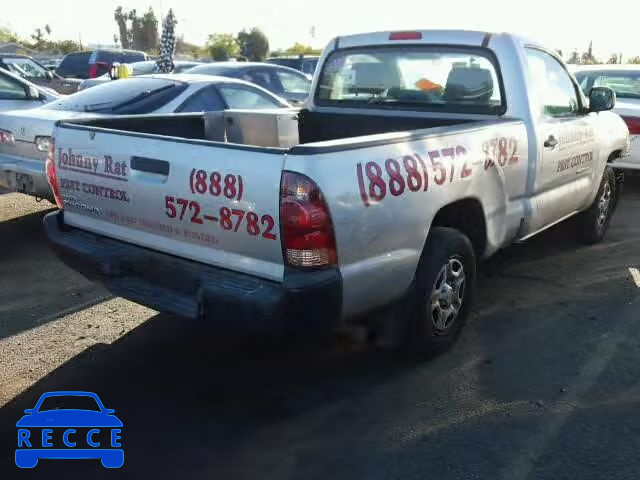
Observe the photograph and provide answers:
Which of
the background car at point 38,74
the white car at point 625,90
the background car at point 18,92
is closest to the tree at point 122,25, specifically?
the background car at point 38,74

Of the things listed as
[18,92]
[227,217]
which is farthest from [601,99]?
[18,92]

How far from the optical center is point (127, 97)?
7.25 meters

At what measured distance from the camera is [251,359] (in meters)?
4.13

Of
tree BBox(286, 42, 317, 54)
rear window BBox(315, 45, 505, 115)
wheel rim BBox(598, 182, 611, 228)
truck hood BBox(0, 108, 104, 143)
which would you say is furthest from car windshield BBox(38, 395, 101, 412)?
tree BBox(286, 42, 317, 54)

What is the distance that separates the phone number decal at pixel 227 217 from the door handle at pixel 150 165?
14 cm

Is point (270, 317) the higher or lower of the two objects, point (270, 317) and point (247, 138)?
the lower

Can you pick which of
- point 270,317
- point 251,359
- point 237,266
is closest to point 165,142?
point 237,266

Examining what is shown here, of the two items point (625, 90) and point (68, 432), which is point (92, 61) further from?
point (68, 432)

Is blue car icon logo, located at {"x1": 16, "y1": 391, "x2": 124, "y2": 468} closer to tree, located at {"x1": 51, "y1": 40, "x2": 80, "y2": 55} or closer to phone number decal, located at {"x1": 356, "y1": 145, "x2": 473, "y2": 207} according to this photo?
phone number decal, located at {"x1": 356, "y1": 145, "x2": 473, "y2": 207}

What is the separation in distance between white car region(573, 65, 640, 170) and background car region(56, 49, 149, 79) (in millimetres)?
16167

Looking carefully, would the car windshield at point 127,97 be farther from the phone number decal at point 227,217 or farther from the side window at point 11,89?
the phone number decal at point 227,217

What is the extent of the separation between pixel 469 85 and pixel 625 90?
5.49 metres

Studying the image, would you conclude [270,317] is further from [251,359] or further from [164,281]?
[251,359]

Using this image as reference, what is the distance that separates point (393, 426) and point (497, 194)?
1707 millimetres
